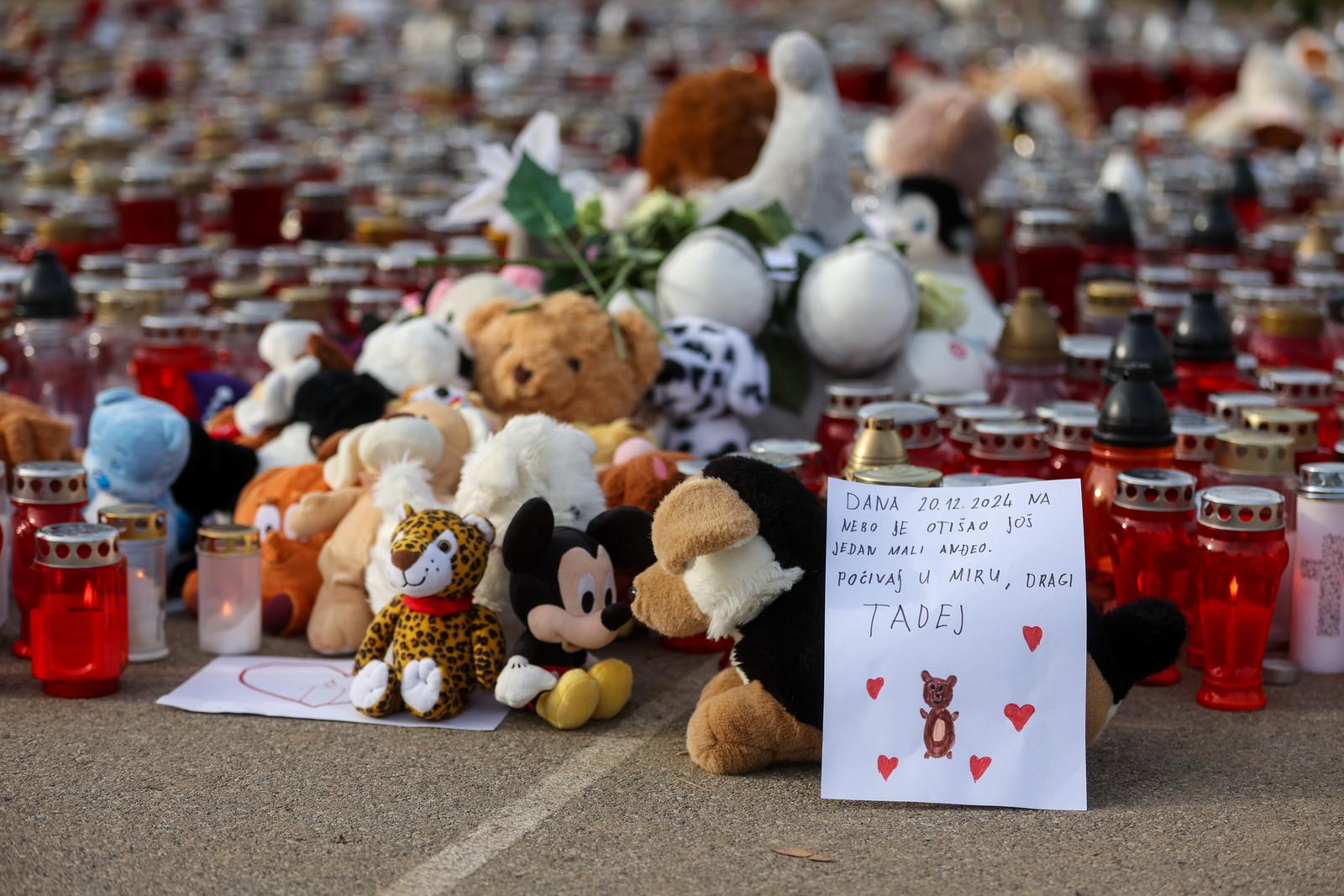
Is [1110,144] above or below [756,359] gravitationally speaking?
above

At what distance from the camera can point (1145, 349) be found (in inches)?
151

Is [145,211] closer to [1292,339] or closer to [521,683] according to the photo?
[1292,339]

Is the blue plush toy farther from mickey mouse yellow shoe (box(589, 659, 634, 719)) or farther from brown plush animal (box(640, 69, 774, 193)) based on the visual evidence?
brown plush animal (box(640, 69, 774, 193))

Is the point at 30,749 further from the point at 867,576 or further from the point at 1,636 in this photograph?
the point at 867,576

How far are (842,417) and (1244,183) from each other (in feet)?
14.6

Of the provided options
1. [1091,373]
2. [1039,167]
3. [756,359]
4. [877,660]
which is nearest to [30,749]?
[877,660]

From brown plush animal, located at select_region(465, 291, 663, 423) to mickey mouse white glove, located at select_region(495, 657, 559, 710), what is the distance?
0.85 meters

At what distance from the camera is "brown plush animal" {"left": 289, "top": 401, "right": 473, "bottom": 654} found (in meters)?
3.43

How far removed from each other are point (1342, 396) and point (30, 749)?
9.51ft

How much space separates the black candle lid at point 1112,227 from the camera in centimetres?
598

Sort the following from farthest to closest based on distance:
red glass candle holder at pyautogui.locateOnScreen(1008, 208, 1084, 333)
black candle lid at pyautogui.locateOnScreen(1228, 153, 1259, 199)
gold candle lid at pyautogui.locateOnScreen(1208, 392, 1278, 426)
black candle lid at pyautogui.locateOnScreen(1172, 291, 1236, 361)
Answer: black candle lid at pyautogui.locateOnScreen(1228, 153, 1259, 199)
red glass candle holder at pyautogui.locateOnScreen(1008, 208, 1084, 333)
black candle lid at pyautogui.locateOnScreen(1172, 291, 1236, 361)
gold candle lid at pyautogui.locateOnScreen(1208, 392, 1278, 426)

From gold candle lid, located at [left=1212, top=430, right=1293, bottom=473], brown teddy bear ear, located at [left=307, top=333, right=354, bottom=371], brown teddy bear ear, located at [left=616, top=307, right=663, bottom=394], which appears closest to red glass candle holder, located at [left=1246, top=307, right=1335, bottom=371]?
gold candle lid, located at [left=1212, top=430, right=1293, bottom=473]

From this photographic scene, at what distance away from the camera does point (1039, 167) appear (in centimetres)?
843

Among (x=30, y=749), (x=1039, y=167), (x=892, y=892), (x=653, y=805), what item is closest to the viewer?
(x=892, y=892)
